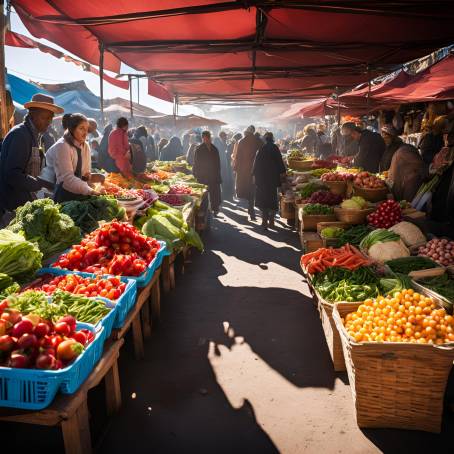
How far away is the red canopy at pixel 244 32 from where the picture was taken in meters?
4.62

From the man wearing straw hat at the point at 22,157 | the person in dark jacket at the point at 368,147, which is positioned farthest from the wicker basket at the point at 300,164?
the man wearing straw hat at the point at 22,157

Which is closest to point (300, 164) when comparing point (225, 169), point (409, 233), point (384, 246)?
point (225, 169)

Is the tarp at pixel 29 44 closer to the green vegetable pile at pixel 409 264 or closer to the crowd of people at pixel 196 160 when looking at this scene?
the crowd of people at pixel 196 160

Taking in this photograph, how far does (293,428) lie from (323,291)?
1368mm

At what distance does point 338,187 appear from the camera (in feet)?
24.2

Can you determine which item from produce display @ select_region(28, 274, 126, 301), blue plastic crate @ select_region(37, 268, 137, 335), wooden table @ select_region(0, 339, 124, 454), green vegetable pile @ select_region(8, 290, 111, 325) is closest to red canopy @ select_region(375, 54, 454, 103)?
blue plastic crate @ select_region(37, 268, 137, 335)

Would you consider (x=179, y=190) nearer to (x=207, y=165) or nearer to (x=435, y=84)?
(x=207, y=165)

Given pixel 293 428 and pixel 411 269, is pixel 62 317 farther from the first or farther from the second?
pixel 411 269

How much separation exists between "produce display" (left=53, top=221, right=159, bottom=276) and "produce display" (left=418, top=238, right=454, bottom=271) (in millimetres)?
3071

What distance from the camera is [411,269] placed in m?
4.35

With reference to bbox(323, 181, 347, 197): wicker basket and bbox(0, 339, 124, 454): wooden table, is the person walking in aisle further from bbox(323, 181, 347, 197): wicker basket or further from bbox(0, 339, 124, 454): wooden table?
bbox(0, 339, 124, 454): wooden table

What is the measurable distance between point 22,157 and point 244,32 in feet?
11.3

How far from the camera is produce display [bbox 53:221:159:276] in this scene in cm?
366

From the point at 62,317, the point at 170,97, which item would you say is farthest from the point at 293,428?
the point at 170,97
